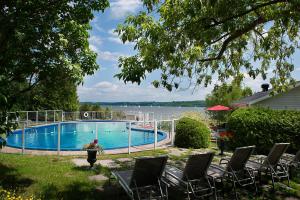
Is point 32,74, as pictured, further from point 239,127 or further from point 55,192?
point 239,127

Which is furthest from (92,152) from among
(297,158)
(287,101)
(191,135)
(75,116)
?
(75,116)

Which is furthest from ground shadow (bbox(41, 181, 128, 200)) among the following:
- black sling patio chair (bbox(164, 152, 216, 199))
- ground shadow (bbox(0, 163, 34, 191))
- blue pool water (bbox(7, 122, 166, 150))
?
A: blue pool water (bbox(7, 122, 166, 150))

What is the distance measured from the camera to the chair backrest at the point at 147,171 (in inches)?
206

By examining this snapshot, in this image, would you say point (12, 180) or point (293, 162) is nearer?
point (12, 180)

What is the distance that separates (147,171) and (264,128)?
8038 millimetres

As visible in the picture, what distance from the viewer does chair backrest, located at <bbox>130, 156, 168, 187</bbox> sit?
17.2 ft

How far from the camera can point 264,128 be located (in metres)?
11.8

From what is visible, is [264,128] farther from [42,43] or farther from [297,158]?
[42,43]

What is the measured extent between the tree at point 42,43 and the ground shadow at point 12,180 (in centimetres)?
203

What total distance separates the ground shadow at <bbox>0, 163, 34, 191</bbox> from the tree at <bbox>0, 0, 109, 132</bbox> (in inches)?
79.9

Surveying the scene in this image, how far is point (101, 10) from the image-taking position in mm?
6824

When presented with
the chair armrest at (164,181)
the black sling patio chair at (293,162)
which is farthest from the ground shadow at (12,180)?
the black sling patio chair at (293,162)

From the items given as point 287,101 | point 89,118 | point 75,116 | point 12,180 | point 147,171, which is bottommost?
point 12,180

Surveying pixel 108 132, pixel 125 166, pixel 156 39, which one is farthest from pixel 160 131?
pixel 156 39
